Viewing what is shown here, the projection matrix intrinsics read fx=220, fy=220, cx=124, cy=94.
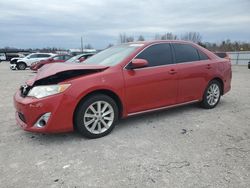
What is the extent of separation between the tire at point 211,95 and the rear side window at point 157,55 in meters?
1.33

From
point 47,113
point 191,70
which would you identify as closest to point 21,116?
point 47,113

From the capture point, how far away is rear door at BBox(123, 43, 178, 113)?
3.81m

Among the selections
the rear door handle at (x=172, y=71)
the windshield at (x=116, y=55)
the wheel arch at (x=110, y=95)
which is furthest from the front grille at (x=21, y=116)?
the rear door handle at (x=172, y=71)

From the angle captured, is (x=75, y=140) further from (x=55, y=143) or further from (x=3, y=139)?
(x=3, y=139)

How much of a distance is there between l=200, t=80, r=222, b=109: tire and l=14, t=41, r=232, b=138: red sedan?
5 centimetres

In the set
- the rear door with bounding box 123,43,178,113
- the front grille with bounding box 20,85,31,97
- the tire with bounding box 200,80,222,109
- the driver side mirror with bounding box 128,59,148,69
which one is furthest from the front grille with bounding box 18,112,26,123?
the tire with bounding box 200,80,222,109

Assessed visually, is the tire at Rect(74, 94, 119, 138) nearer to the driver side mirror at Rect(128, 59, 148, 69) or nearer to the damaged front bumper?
the damaged front bumper

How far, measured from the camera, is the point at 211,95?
5.16 meters

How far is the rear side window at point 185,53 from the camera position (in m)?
4.53

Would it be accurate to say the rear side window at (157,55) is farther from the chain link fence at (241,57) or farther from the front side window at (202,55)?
the chain link fence at (241,57)

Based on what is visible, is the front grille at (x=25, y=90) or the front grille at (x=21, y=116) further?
the front grille at (x=25, y=90)

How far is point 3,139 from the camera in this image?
140 inches

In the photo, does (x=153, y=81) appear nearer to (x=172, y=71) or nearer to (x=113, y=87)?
(x=172, y=71)

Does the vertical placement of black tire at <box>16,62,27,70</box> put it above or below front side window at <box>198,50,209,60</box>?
below
